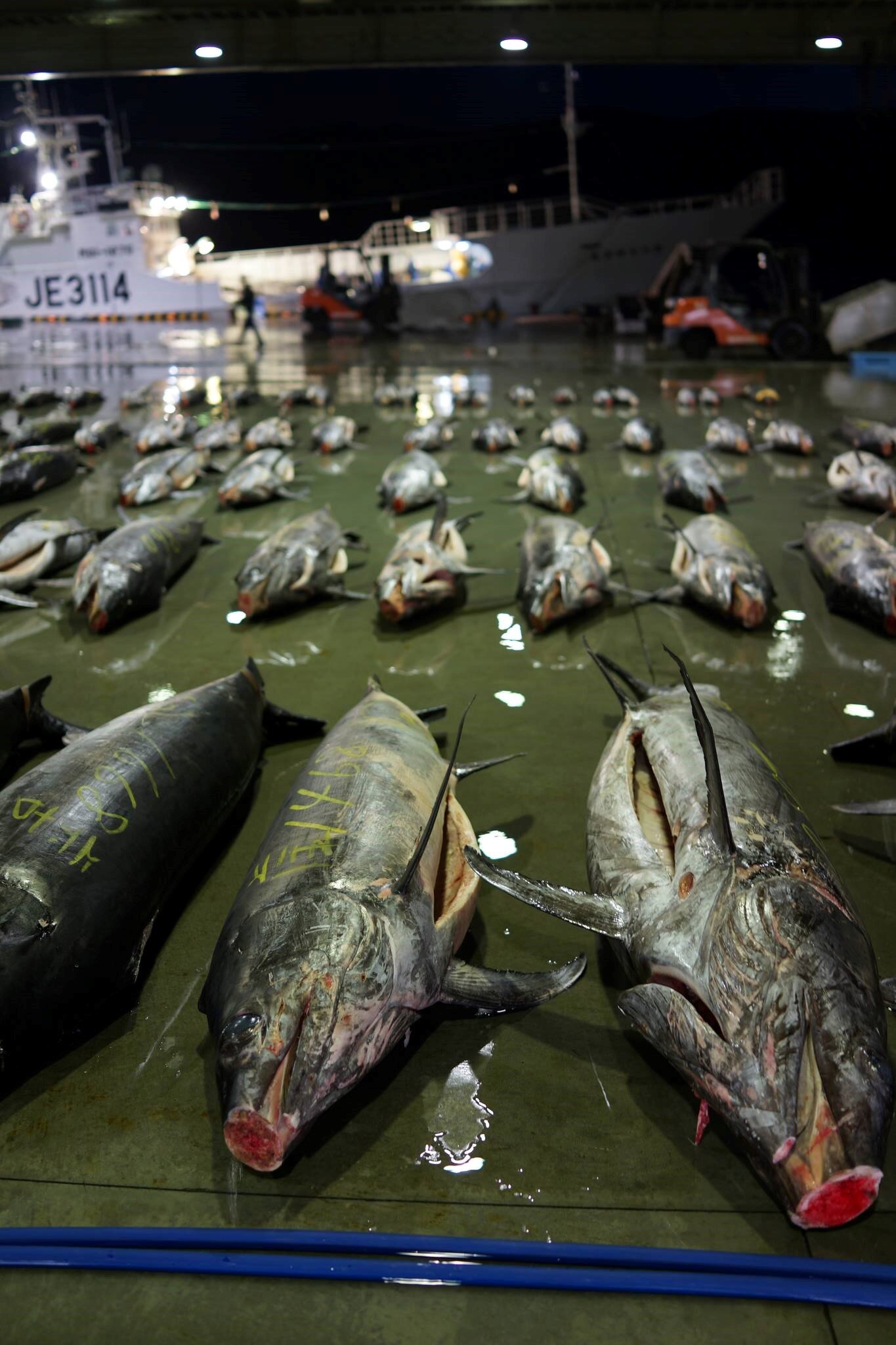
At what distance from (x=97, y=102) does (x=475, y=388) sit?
6701cm

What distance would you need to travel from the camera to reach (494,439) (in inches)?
380

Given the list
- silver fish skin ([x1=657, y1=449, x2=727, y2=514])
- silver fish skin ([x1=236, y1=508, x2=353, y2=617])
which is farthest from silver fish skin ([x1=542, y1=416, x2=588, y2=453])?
silver fish skin ([x1=236, y1=508, x2=353, y2=617])

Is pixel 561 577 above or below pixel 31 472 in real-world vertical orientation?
below

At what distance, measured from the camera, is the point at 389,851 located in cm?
245

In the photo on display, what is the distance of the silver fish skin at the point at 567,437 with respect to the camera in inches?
368

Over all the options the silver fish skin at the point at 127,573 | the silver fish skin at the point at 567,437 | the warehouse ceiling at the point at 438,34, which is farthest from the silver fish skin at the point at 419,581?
the warehouse ceiling at the point at 438,34

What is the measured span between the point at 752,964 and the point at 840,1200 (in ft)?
1.49

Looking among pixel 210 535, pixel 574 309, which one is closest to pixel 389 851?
pixel 210 535

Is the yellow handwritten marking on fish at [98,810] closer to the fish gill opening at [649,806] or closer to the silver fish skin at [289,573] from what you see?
the fish gill opening at [649,806]

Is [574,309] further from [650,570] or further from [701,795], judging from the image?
[701,795]

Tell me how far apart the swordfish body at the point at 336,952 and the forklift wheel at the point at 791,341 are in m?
17.7

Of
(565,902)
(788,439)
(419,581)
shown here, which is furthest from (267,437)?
(565,902)

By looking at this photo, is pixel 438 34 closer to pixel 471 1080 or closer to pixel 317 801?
pixel 317 801

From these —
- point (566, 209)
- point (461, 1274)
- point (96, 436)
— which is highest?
point (566, 209)
